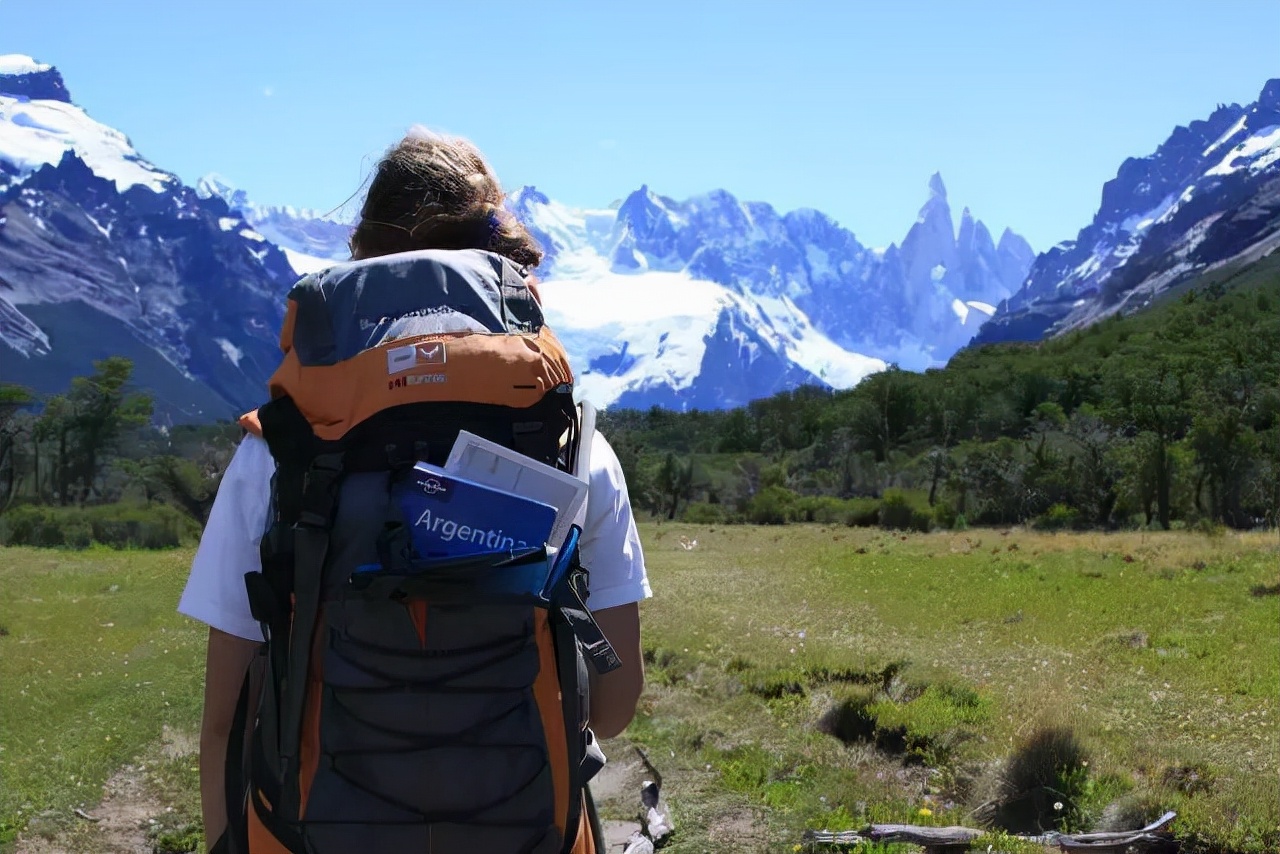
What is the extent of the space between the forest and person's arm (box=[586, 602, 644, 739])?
24.4m

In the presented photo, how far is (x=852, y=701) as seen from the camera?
32.0 feet

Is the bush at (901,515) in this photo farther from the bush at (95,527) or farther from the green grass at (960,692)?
the bush at (95,527)

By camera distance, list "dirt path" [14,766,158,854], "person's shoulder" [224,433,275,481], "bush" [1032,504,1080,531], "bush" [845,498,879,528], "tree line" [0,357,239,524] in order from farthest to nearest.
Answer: "bush" [845,498,879,528] < "bush" [1032,504,1080,531] < "tree line" [0,357,239,524] < "dirt path" [14,766,158,854] < "person's shoulder" [224,433,275,481]

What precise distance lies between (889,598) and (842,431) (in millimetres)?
60342

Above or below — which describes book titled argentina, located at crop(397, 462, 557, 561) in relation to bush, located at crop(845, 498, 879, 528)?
above

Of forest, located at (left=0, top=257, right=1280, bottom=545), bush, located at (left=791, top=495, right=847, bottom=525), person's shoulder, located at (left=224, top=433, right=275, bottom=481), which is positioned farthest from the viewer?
bush, located at (left=791, top=495, right=847, bottom=525)

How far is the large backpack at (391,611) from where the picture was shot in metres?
1.77

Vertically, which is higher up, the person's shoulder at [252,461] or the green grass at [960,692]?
the person's shoulder at [252,461]

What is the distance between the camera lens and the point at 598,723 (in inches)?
85.5

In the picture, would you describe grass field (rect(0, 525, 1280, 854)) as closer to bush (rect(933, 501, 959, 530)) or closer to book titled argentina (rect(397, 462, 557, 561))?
book titled argentina (rect(397, 462, 557, 561))

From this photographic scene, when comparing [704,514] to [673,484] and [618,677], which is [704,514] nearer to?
[673,484]

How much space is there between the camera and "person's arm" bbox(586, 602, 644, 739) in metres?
2.11

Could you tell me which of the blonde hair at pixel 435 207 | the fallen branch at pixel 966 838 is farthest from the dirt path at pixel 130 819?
the blonde hair at pixel 435 207

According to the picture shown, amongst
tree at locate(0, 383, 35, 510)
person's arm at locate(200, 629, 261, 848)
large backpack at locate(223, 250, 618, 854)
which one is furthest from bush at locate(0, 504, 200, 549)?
large backpack at locate(223, 250, 618, 854)
